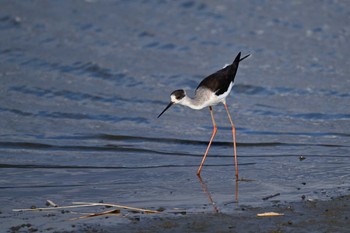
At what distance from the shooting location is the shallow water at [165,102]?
810 centimetres

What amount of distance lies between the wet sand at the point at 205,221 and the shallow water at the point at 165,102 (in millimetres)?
359

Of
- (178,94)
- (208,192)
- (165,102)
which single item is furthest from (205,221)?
(165,102)

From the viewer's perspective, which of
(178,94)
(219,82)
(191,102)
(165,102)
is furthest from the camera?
(165,102)

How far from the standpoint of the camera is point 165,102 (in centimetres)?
1210

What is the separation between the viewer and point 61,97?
12250mm

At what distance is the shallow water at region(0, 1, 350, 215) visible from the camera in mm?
8102

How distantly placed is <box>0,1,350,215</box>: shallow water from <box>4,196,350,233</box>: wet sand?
0.36m

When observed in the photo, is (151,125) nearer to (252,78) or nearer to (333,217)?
(252,78)

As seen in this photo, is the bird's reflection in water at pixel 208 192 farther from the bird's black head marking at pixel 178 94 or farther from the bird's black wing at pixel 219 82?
the bird's black wing at pixel 219 82

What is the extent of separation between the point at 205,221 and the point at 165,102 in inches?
222

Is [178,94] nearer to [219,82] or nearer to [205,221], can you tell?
[219,82]

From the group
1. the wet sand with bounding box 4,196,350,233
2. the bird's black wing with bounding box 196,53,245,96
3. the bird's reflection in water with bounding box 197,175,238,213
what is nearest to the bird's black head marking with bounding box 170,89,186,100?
the bird's black wing with bounding box 196,53,245,96

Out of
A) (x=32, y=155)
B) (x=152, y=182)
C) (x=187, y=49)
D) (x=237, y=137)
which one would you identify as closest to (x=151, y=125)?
(x=237, y=137)

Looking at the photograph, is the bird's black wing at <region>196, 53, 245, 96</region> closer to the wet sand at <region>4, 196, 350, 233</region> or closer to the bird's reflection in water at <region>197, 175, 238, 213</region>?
the bird's reflection in water at <region>197, 175, 238, 213</region>
